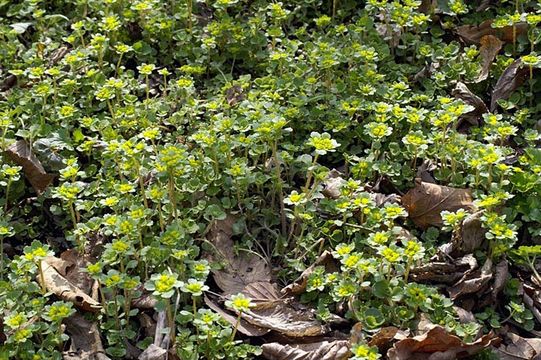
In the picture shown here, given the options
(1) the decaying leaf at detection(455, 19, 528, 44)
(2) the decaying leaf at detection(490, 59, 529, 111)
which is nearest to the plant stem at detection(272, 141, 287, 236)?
(2) the decaying leaf at detection(490, 59, 529, 111)

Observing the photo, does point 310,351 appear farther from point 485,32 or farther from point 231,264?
point 485,32

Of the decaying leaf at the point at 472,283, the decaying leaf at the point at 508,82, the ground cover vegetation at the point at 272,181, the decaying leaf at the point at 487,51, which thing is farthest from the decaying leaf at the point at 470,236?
the decaying leaf at the point at 487,51

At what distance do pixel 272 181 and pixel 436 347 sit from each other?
3.42ft

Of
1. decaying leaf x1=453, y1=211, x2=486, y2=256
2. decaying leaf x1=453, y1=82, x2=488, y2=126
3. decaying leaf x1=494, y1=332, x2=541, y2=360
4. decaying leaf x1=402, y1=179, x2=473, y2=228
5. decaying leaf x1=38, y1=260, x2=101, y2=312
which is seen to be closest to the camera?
decaying leaf x1=494, y1=332, x2=541, y2=360

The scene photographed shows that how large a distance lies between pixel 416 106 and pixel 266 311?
1.43 metres

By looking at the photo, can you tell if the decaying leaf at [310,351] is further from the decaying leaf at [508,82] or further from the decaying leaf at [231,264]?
the decaying leaf at [508,82]

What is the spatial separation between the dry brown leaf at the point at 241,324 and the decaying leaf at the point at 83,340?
0.44 metres

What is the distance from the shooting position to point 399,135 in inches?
160

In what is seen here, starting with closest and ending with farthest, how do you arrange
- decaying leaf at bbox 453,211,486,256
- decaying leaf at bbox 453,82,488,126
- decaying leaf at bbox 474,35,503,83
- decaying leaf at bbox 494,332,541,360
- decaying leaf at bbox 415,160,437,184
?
decaying leaf at bbox 494,332,541,360 → decaying leaf at bbox 453,211,486,256 → decaying leaf at bbox 415,160,437,184 → decaying leaf at bbox 453,82,488,126 → decaying leaf at bbox 474,35,503,83

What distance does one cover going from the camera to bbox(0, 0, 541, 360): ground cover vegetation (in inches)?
129

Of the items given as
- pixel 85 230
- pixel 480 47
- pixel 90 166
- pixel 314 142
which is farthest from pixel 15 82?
pixel 480 47

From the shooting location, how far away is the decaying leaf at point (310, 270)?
135 inches

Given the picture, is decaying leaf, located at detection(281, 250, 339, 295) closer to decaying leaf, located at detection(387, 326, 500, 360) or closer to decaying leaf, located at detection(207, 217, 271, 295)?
decaying leaf, located at detection(207, 217, 271, 295)

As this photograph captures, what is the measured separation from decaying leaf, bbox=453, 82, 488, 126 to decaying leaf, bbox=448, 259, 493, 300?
3.24 feet
